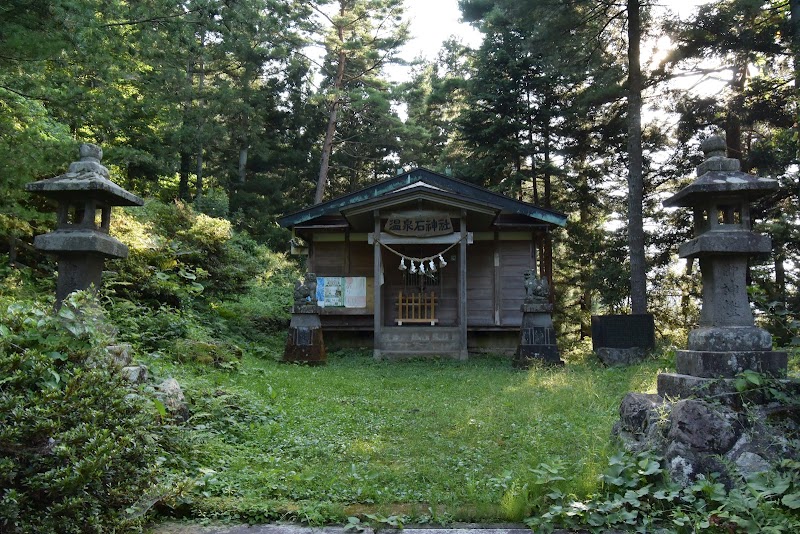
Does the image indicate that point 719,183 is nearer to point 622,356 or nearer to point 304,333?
point 622,356

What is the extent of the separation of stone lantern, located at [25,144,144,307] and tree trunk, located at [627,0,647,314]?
478 inches

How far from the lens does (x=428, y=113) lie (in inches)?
1091

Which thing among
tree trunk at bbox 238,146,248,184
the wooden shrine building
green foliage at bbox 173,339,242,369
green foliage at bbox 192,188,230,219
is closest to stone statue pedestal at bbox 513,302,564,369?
the wooden shrine building

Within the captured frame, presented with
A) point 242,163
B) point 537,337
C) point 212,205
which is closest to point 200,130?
point 212,205

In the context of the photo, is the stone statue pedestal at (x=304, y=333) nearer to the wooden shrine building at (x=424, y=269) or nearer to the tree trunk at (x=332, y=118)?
the wooden shrine building at (x=424, y=269)

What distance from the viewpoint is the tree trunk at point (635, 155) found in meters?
13.3

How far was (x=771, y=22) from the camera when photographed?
12.7 metres

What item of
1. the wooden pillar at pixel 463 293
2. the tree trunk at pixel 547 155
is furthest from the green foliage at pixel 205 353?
the tree trunk at pixel 547 155

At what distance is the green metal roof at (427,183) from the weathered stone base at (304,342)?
3064 millimetres

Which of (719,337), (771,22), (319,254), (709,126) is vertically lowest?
(719,337)

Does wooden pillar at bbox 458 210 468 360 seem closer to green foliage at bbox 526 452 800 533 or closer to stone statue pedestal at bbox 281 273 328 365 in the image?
stone statue pedestal at bbox 281 273 328 365

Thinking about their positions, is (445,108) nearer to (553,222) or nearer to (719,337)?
(553,222)

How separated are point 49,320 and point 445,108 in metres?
25.3

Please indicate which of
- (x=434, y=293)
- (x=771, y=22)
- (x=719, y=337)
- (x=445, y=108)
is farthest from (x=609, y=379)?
(x=445, y=108)
